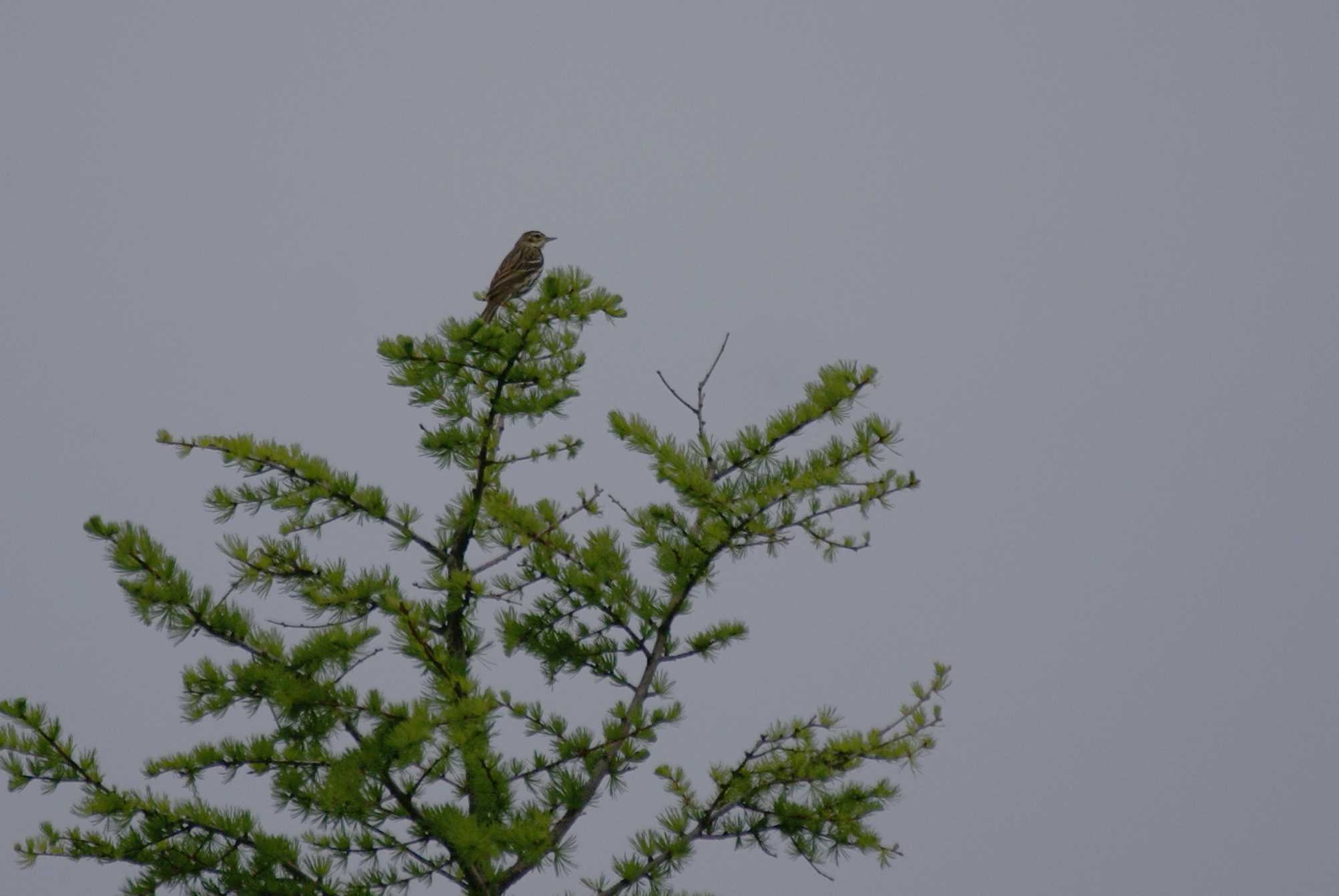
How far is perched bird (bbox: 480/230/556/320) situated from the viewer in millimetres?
8523

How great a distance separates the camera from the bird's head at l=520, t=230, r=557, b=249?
10430mm

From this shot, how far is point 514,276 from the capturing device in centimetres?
880

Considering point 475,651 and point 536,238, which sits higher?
point 536,238

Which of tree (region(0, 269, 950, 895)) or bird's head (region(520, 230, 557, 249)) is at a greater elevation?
bird's head (region(520, 230, 557, 249))

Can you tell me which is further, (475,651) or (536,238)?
(536,238)

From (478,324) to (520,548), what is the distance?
1212 mm

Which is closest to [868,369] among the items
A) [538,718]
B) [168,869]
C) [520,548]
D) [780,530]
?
[780,530]

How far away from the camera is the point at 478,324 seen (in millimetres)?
5984

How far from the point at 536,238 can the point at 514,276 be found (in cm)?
200

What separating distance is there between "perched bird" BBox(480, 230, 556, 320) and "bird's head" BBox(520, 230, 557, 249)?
65 cm

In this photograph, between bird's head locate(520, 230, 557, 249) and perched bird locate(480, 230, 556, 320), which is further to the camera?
bird's head locate(520, 230, 557, 249)

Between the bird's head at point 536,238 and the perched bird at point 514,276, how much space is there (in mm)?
651

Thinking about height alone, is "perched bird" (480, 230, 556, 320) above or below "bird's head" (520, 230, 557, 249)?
below

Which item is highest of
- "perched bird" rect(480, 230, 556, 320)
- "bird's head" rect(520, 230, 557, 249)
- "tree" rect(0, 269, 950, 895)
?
"bird's head" rect(520, 230, 557, 249)
